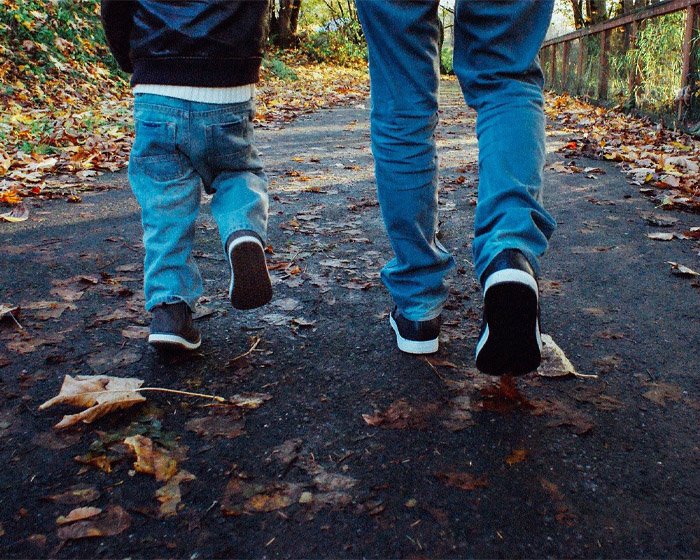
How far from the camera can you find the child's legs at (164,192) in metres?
1.96

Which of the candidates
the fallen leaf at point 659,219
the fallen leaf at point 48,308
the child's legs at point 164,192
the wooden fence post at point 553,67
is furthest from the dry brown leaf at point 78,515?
the wooden fence post at point 553,67

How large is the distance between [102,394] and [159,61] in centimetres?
104

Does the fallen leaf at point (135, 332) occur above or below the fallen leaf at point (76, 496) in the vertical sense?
above

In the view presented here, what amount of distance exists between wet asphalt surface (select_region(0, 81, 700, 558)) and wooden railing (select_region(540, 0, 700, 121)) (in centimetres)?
429

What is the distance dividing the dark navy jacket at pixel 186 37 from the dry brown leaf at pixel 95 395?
37.4 inches

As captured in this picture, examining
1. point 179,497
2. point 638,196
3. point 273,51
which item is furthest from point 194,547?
point 273,51

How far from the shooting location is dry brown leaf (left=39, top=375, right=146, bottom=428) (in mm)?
1695

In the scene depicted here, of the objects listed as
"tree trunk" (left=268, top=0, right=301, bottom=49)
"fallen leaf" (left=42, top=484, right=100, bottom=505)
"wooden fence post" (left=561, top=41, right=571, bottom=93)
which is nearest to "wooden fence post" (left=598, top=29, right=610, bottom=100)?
"wooden fence post" (left=561, top=41, right=571, bottom=93)

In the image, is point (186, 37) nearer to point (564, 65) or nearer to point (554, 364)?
point (554, 364)

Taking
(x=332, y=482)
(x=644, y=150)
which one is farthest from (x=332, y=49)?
(x=332, y=482)

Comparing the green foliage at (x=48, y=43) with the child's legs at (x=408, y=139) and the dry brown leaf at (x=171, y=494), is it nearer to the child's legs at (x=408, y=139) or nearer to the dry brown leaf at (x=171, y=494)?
the child's legs at (x=408, y=139)

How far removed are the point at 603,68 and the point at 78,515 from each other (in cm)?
1094

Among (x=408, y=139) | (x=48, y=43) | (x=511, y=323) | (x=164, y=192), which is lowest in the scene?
(x=511, y=323)

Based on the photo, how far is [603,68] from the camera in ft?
33.7
